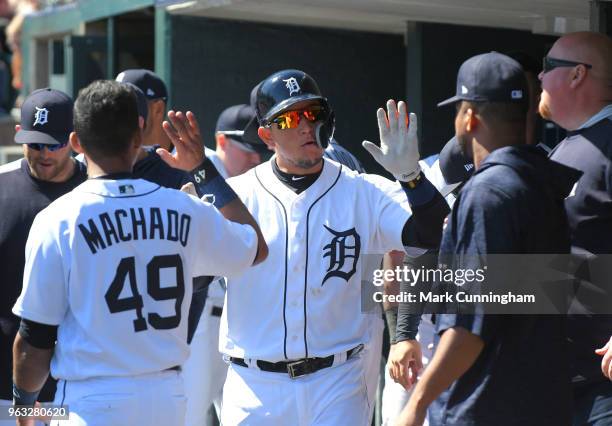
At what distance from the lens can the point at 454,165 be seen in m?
4.70

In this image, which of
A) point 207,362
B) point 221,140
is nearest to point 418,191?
point 207,362

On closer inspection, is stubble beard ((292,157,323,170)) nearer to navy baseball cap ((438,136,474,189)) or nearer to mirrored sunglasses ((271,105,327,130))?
mirrored sunglasses ((271,105,327,130))

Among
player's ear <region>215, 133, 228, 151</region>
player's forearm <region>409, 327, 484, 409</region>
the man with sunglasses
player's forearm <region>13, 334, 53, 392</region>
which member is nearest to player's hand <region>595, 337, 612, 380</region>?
player's forearm <region>409, 327, 484, 409</region>

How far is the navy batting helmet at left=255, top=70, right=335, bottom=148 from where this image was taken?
160 inches

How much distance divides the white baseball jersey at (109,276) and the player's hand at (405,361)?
1.37 m

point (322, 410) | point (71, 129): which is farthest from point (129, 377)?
point (71, 129)

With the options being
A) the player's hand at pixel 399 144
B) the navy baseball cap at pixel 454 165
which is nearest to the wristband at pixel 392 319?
the navy baseball cap at pixel 454 165

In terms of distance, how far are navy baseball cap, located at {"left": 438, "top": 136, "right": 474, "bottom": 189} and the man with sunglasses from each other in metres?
1.57

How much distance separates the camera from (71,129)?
4422 millimetres

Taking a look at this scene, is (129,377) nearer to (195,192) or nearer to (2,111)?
(195,192)

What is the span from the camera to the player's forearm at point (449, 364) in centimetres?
296

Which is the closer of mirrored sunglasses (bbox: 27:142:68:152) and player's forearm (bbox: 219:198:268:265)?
player's forearm (bbox: 219:198:268:265)

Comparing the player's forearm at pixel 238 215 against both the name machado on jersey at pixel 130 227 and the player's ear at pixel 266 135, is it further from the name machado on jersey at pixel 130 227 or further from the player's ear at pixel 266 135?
the player's ear at pixel 266 135

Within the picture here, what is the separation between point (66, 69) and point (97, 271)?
5223mm
